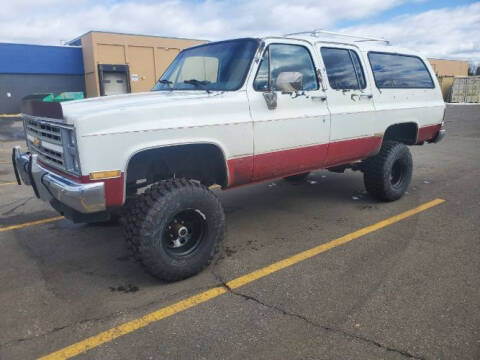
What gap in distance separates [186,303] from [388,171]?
11.3 feet

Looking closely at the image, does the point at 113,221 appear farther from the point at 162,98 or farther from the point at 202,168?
the point at 162,98

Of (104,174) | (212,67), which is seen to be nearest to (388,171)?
(212,67)

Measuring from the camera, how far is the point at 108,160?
9.54 feet

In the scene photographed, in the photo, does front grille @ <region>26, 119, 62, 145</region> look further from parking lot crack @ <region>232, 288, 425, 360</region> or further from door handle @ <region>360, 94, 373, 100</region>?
door handle @ <region>360, 94, 373, 100</region>

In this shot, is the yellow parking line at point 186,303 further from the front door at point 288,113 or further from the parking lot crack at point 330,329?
the front door at point 288,113

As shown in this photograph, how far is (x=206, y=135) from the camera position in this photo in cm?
337

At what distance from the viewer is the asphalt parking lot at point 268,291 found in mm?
2533

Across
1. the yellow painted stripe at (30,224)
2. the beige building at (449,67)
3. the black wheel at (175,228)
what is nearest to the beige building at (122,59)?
the yellow painted stripe at (30,224)

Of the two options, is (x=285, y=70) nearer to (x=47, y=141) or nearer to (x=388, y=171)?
(x=388, y=171)

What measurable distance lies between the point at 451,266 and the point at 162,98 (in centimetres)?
303

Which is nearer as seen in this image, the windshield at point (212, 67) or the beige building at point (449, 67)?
the windshield at point (212, 67)

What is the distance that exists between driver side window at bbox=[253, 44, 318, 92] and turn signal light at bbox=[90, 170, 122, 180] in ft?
5.17

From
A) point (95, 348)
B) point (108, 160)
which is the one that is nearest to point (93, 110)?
point (108, 160)

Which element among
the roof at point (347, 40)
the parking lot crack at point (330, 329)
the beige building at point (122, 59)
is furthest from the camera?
the beige building at point (122, 59)
